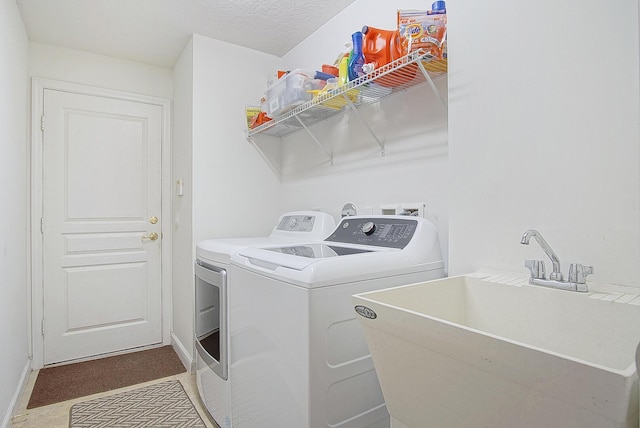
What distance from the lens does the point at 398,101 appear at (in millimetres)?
1767

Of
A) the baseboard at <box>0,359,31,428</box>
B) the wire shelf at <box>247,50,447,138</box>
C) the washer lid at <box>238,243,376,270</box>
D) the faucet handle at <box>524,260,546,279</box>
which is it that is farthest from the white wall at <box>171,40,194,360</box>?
the faucet handle at <box>524,260,546,279</box>

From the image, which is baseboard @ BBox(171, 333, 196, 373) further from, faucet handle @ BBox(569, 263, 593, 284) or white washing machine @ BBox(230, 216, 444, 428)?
faucet handle @ BBox(569, 263, 593, 284)

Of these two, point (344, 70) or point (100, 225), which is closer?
point (344, 70)

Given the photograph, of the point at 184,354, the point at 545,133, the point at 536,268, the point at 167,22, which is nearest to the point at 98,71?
the point at 167,22

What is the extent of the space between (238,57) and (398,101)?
1.41 m

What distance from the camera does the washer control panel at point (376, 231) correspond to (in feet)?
4.79

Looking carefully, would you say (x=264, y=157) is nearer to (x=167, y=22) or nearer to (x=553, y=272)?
(x=167, y=22)

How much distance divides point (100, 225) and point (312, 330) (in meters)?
2.39

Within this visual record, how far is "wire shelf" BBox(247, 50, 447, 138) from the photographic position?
136 cm

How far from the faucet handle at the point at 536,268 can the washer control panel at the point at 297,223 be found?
122 cm

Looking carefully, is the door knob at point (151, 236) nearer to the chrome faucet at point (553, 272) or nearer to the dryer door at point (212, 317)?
the dryer door at point (212, 317)

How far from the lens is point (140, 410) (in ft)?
6.44

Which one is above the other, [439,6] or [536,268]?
[439,6]

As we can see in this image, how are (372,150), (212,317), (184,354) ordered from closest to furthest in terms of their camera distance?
(212,317) < (372,150) < (184,354)
